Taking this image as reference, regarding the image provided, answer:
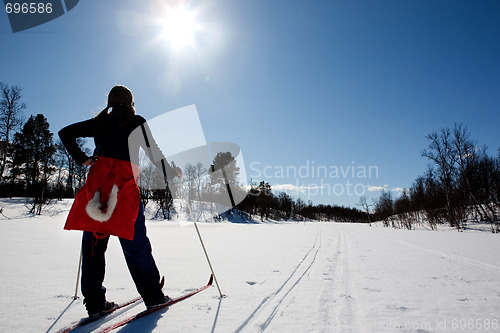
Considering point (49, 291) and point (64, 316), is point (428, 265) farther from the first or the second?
point (49, 291)

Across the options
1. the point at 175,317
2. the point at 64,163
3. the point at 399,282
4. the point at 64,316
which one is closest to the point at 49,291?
the point at 64,316

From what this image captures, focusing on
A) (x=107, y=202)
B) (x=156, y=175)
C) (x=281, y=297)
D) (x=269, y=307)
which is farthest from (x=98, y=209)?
(x=156, y=175)

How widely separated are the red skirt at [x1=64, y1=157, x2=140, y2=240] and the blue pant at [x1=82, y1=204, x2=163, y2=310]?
14cm

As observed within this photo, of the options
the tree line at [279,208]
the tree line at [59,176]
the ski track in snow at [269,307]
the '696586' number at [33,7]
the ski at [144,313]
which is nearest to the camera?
the ski at [144,313]

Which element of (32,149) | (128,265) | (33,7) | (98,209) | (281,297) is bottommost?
(281,297)

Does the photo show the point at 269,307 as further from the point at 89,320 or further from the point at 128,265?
the point at 89,320

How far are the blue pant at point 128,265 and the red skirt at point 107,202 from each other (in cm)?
14

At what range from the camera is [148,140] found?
6.75ft

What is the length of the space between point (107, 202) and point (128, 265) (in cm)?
56

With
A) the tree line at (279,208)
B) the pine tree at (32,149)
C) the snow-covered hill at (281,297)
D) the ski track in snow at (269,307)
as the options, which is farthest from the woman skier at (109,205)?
the tree line at (279,208)

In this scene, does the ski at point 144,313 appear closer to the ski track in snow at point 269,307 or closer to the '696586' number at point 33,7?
the ski track in snow at point 269,307

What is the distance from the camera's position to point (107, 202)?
5.37 feet

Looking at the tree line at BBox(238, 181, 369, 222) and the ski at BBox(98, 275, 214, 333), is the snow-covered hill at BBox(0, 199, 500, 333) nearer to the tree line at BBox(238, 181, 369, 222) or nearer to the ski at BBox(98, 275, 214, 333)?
the ski at BBox(98, 275, 214, 333)

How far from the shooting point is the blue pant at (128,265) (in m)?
1.74
